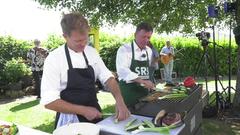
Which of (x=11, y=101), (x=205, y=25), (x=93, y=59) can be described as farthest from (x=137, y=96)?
(x=11, y=101)

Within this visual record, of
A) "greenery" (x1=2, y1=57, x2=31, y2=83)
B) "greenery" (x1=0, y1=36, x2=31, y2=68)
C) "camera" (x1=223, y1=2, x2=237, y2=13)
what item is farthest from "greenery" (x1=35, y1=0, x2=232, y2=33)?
"greenery" (x1=0, y1=36, x2=31, y2=68)

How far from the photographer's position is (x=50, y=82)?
7.43 ft

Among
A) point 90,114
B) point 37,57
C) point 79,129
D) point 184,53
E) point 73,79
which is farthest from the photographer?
point 184,53

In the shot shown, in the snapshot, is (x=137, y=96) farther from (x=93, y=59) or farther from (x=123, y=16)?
(x=123, y=16)

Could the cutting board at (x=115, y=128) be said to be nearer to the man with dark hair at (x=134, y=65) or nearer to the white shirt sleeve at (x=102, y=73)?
the white shirt sleeve at (x=102, y=73)

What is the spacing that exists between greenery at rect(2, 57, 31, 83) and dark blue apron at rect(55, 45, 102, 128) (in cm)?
810

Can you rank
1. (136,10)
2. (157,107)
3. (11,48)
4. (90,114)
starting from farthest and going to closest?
1. (11,48)
2. (136,10)
3. (157,107)
4. (90,114)

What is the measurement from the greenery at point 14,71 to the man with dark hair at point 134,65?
7.06 m

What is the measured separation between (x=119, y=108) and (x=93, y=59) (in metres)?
0.42

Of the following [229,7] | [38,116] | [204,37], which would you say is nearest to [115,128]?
[204,37]

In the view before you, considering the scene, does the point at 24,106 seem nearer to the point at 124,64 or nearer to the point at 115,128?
the point at 124,64

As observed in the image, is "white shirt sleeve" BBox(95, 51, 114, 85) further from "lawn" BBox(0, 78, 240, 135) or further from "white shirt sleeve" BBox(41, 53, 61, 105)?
"lawn" BBox(0, 78, 240, 135)

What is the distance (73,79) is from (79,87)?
82mm

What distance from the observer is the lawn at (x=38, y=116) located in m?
5.89
